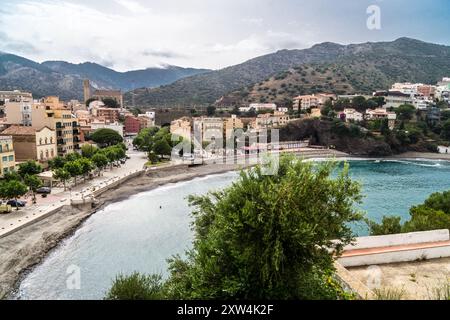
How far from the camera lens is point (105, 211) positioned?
83.7 feet

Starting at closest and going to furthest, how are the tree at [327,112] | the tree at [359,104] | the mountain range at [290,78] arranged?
the tree at [327,112] < the tree at [359,104] < the mountain range at [290,78]

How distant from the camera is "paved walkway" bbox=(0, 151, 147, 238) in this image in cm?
1948

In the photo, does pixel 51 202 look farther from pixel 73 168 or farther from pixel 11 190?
pixel 73 168

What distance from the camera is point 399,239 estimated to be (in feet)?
30.7

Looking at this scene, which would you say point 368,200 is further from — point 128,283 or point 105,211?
point 128,283

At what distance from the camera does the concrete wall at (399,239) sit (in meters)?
9.14

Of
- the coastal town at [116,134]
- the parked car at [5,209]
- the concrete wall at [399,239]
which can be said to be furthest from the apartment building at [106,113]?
the concrete wall at [399,239]

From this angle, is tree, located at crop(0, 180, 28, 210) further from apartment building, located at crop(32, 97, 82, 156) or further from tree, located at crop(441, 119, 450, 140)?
tree, located at crop(441, 119, 450, 140)

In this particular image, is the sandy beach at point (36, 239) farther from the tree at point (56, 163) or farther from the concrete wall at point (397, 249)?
the concrete wall at point (397, 249)

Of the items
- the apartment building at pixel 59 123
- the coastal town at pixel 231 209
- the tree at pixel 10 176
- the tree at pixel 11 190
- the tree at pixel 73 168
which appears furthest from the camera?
the apartment building at pixel 59 123

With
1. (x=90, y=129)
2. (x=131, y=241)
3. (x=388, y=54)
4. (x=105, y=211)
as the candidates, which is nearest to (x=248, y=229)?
(x=131, y=241)

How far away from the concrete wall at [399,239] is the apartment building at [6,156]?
89.8ft

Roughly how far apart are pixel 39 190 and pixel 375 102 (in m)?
73.8

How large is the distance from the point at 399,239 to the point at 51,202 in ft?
74.7
